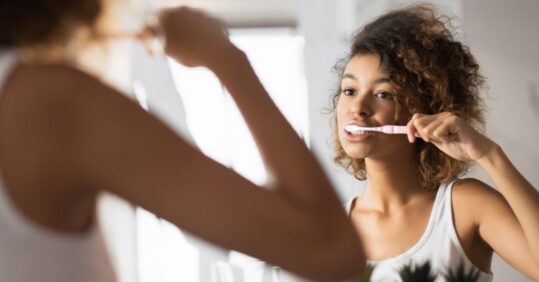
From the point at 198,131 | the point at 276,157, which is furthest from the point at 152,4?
the point at 276,157

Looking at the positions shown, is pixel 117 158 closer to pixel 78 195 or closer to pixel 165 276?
pixel 78 195

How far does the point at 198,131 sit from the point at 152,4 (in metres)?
0.34

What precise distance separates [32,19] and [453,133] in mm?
623

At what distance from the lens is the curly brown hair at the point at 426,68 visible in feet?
3.15

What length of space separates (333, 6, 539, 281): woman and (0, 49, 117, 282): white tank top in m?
0.54

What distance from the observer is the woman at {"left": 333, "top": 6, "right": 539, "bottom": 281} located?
2.81 feet

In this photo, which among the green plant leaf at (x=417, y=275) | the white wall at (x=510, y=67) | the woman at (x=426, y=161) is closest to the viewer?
the green plant leaf at (x=417, y=275)

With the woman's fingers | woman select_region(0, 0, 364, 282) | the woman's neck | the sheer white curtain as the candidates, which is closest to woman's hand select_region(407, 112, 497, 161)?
the woman's fingers

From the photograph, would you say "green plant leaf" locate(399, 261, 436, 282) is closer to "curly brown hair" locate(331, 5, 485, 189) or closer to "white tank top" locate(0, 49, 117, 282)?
"curly brown hair" locate(331, 5, 485, 189)

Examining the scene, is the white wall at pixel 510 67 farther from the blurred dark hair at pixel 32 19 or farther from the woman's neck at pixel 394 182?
the blurred dark hair at pixel 32 19

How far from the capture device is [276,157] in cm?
38

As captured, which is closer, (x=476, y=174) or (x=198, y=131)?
(x=476, y=174)

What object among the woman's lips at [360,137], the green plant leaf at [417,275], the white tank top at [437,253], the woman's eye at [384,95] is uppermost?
the woman's eye at [384,95]

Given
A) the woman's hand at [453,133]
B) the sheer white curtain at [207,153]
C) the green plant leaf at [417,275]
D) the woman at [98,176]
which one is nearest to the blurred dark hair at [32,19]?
the woman at [98,176]
